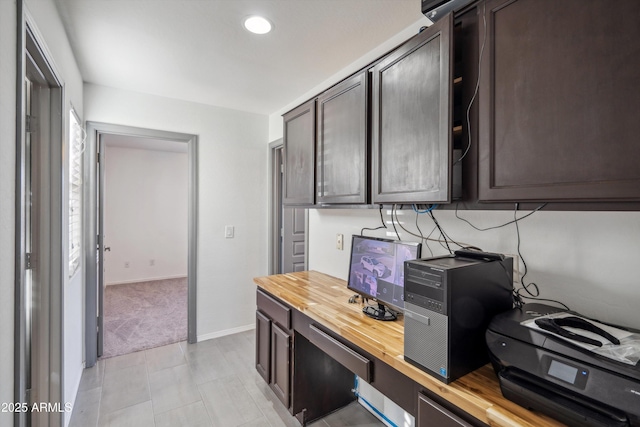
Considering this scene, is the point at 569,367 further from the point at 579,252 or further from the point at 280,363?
the point at 280,363

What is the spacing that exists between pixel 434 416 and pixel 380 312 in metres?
0.59

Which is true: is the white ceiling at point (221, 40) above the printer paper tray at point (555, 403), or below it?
above

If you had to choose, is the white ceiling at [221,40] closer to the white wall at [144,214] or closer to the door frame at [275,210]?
the door frame at [275,210]

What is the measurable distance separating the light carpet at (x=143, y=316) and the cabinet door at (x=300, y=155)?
223 cm

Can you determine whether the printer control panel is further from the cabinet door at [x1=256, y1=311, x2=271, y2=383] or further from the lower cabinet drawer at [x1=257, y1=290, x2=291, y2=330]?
the cabinet door at [x1=256, y1=311, x2=271, y2=383]

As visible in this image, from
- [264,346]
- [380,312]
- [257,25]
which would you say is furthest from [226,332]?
[257,25]

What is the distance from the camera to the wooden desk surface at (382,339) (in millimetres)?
867

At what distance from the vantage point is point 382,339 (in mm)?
1329

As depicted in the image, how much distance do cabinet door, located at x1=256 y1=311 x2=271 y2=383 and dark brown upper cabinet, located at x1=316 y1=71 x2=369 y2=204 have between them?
1.02m

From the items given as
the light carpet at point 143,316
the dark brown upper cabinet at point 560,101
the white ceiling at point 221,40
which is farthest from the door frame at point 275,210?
the dark brown upper cabinet at point 560,101

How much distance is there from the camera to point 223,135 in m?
3.37

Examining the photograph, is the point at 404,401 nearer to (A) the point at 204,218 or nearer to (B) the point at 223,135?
(A) the point at 204,218

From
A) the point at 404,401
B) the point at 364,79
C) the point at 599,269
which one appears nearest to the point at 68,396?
the point at 404,401

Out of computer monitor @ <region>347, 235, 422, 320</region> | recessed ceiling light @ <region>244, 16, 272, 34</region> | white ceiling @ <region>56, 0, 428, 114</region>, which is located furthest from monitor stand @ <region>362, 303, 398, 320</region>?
recessed ceiling light @ <region>244, 16, 272, 34</region>
